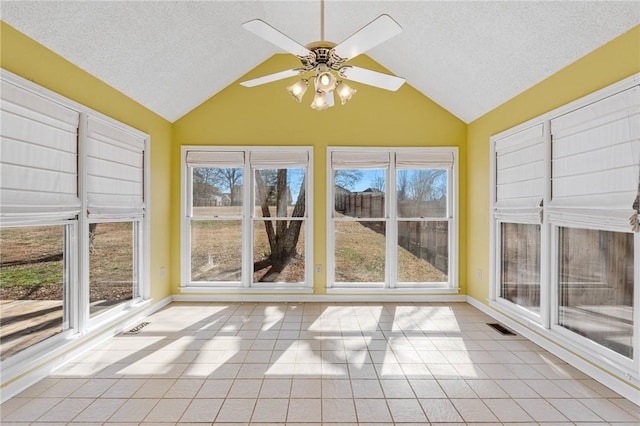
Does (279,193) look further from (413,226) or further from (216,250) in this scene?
(413,226)

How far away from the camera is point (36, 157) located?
7.43ft

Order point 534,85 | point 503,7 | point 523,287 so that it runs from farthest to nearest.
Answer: point 523,287, point 534,85, point 503,7

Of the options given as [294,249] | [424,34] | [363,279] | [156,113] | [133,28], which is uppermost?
[424,34]

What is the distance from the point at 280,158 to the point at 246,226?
40.1 inches

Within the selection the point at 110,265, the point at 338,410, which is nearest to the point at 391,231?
the point at 338,410

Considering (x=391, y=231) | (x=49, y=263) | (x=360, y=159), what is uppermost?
(x=360, y=159)

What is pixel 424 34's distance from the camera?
124 inches

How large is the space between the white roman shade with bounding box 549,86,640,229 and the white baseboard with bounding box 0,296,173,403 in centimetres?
420

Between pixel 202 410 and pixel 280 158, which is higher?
pixel 280 158

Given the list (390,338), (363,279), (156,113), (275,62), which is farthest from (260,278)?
(275,62)

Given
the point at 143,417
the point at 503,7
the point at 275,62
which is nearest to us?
the point at 143,417

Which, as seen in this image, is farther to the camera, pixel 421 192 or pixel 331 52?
pixel 421 192

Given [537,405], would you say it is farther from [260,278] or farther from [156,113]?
[156,113]

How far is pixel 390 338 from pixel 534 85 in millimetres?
2778
